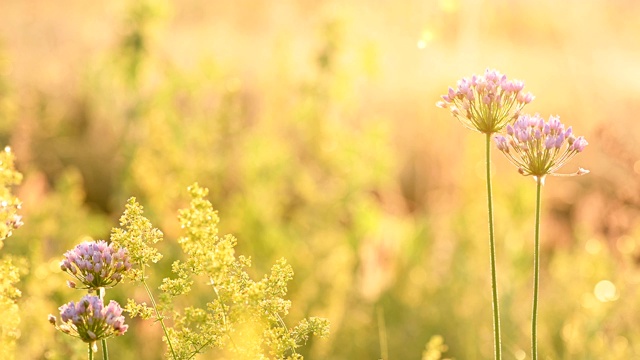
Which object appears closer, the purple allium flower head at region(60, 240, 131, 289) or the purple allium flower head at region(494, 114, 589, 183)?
the purple allium flower head at region(60, 240, 131, 289)

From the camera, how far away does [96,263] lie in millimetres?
1680

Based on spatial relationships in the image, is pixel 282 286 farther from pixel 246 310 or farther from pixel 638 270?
pixel 638 270

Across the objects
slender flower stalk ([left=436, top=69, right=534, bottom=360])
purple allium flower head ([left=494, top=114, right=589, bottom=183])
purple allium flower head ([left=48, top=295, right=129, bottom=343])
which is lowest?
purple allium flower head ([left=48, top=295, right=129, bottom=343])

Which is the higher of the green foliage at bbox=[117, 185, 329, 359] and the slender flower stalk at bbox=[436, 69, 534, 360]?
the slender flower stalk at bbox=[436, 69, 534, 360]

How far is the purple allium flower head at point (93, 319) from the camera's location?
1.60 metres

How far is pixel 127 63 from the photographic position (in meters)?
6.20

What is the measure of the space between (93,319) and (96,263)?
0.38ft

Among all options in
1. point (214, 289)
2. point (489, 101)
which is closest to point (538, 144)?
point (489, 101)

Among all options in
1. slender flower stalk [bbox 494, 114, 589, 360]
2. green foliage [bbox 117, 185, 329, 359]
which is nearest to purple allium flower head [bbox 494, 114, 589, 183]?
slender flower stalk [bbox 494, 114, 589, 360]

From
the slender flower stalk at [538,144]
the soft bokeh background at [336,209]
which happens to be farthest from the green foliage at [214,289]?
the soft bokeh background at [336,209]

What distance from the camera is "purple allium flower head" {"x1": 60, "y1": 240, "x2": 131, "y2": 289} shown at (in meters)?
1.68

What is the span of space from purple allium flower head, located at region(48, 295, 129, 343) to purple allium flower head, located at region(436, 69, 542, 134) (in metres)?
0.82

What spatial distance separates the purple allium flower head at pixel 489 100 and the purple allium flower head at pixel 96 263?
0.75 meters

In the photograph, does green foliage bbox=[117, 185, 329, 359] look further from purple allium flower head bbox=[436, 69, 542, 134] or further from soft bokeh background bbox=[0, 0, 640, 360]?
soft bokeh background bbox=[0, 0, 640, 360]
